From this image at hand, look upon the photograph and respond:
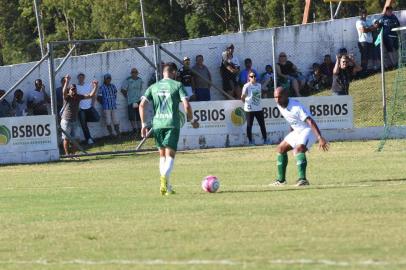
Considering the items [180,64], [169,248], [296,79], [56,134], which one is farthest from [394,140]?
[169,248]

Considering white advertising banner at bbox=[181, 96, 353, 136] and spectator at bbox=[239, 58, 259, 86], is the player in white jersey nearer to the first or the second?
white advertising banner at bbox=[181, 96, 353, 136]

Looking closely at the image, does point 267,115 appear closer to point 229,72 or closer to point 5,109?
point 229,72

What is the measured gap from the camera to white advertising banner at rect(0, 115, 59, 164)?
91.5ft

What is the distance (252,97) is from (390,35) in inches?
283

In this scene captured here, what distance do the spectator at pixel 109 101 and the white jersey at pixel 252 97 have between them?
3.88 m

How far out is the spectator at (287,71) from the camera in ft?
105

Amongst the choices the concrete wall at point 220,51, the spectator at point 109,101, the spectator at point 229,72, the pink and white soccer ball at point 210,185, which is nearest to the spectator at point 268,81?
the spectator at point 229,72

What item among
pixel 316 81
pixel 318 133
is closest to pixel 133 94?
pixel 316 81

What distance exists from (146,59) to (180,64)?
178cm

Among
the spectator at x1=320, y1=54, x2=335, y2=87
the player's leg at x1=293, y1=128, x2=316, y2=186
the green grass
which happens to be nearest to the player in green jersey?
the green grass

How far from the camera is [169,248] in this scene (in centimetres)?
1111

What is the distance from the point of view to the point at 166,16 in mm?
51562

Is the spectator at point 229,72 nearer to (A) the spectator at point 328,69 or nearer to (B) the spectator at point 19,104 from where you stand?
(A) the spectator at point 328,69

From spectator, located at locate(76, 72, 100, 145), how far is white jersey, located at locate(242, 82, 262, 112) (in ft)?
14.1
